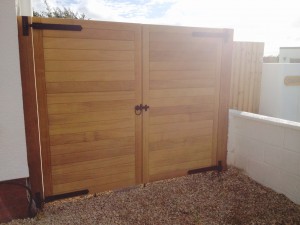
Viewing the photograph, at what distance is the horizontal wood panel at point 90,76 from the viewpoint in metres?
3.12

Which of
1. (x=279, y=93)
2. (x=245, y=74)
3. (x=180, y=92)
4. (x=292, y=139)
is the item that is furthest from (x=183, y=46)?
(x=279, y=93)

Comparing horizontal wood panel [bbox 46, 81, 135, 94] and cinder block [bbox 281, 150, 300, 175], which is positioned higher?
horizontal wood panel [bbox 46, 81, 135, 94]

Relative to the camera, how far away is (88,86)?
10.8ft

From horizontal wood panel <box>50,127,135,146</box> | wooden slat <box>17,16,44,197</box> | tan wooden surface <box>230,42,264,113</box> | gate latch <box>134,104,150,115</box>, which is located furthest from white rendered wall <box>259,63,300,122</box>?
wooden slat <box>17,16,44,197</box>

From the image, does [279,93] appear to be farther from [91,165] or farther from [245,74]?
[91,165]

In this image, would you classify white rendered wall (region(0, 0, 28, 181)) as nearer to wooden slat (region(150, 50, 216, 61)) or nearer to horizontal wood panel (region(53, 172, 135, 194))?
horizontal wood panel (region(53, 172, 135, 194))

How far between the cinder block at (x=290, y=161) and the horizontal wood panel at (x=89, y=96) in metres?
2.15

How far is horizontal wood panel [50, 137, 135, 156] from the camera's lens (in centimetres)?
329

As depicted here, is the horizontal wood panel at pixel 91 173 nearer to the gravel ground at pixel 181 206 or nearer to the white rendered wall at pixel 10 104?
the gravel ground at pixel 181 206

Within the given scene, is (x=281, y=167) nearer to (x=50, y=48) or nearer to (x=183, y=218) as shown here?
(x=183, y=218)

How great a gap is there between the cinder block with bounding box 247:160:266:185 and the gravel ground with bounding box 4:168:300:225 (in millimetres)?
97

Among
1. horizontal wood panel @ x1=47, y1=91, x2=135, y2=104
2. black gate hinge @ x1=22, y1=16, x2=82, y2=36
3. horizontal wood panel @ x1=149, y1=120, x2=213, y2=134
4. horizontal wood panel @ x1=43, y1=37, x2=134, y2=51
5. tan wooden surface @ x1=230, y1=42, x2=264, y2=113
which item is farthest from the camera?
tan wooden surface @ x1=230, y1=42, x2=264, y2=113

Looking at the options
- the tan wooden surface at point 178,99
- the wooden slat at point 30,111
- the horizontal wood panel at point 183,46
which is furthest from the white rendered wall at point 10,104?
the horizontal wood panel at point 183,46

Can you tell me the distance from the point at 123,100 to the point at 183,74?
37.7 inches
